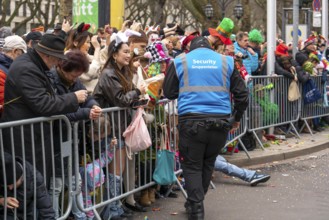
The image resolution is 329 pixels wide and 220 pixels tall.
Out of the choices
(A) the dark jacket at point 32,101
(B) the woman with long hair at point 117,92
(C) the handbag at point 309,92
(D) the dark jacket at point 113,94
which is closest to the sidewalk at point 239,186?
(B) the woman with long hair at point 117,92

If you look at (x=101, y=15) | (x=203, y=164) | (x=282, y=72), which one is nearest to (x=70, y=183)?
(x=203, y=164)

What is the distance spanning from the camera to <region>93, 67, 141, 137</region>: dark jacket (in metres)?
7.04

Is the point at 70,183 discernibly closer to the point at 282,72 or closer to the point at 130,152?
the point at 130,152

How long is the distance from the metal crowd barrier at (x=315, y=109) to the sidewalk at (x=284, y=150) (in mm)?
372

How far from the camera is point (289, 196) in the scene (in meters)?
8.52

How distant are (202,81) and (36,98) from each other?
2.02m

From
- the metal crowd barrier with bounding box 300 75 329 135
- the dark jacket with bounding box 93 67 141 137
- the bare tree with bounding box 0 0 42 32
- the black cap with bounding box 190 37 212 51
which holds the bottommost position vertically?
the metal crowd barrier with bounding box 300 75 329 135

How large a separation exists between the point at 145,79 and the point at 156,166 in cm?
103

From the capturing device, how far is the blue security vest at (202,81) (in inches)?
277

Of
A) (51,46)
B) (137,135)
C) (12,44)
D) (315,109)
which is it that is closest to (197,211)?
(137,135)

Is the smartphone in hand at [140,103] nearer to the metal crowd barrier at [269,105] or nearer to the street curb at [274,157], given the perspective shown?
the street curb at [274,157]

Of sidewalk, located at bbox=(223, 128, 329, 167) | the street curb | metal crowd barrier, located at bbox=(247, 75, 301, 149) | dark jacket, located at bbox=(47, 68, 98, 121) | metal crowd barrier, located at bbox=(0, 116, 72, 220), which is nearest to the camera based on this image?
metal crowd barrier, located at bbox=(0, 116, 72, 220)

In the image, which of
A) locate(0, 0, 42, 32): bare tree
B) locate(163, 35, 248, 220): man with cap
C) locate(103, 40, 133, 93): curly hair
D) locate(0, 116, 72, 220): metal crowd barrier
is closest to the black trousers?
locate(163, 35, 248, 220): man with cap

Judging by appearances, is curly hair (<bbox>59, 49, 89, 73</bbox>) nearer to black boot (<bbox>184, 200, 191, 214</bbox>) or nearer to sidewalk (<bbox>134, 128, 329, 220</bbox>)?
black boot (<bbox>184, 200, 191, 214</bbox>)
